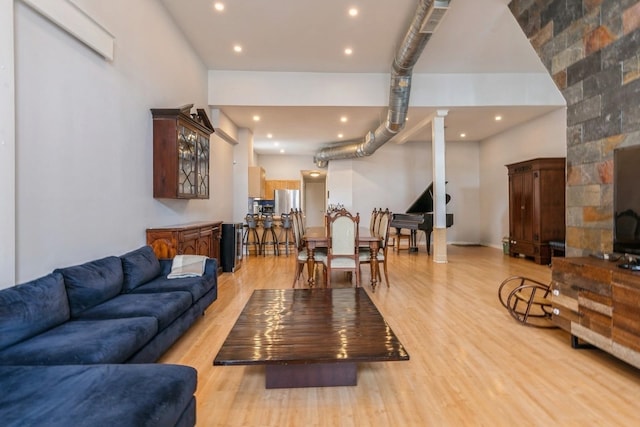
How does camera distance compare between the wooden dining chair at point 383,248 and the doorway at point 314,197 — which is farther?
the doorway at point 314,197

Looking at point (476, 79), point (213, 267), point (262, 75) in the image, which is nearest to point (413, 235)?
point (476, 79)

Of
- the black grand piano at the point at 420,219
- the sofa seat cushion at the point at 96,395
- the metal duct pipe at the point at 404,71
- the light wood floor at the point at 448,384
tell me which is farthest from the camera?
the black grand piano at the point at 420,219

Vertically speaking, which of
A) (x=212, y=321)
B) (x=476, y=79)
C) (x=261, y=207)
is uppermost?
(x=476, y=79)

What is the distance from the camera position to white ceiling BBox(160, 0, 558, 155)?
4.20 metres

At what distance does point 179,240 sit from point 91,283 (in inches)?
55.0

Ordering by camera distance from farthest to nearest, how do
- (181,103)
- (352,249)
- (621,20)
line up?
(181,103)
(352,249)
(621,20)

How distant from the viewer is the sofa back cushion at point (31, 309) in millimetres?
1723

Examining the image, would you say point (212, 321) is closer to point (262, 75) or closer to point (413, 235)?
point (262, 75)

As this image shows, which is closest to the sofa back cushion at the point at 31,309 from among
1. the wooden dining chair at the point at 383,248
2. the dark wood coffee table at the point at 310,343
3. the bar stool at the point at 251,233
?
the dark wood coffee table at the point at 310,343

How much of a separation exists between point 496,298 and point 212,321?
3.32 meters

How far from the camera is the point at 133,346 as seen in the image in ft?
6.28

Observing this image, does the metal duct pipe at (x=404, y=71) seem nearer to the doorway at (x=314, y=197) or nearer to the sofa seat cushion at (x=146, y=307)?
the sofa seat cushion at (x=146, y=307)

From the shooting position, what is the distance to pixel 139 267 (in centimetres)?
300

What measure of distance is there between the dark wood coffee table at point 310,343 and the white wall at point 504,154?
6295mm
